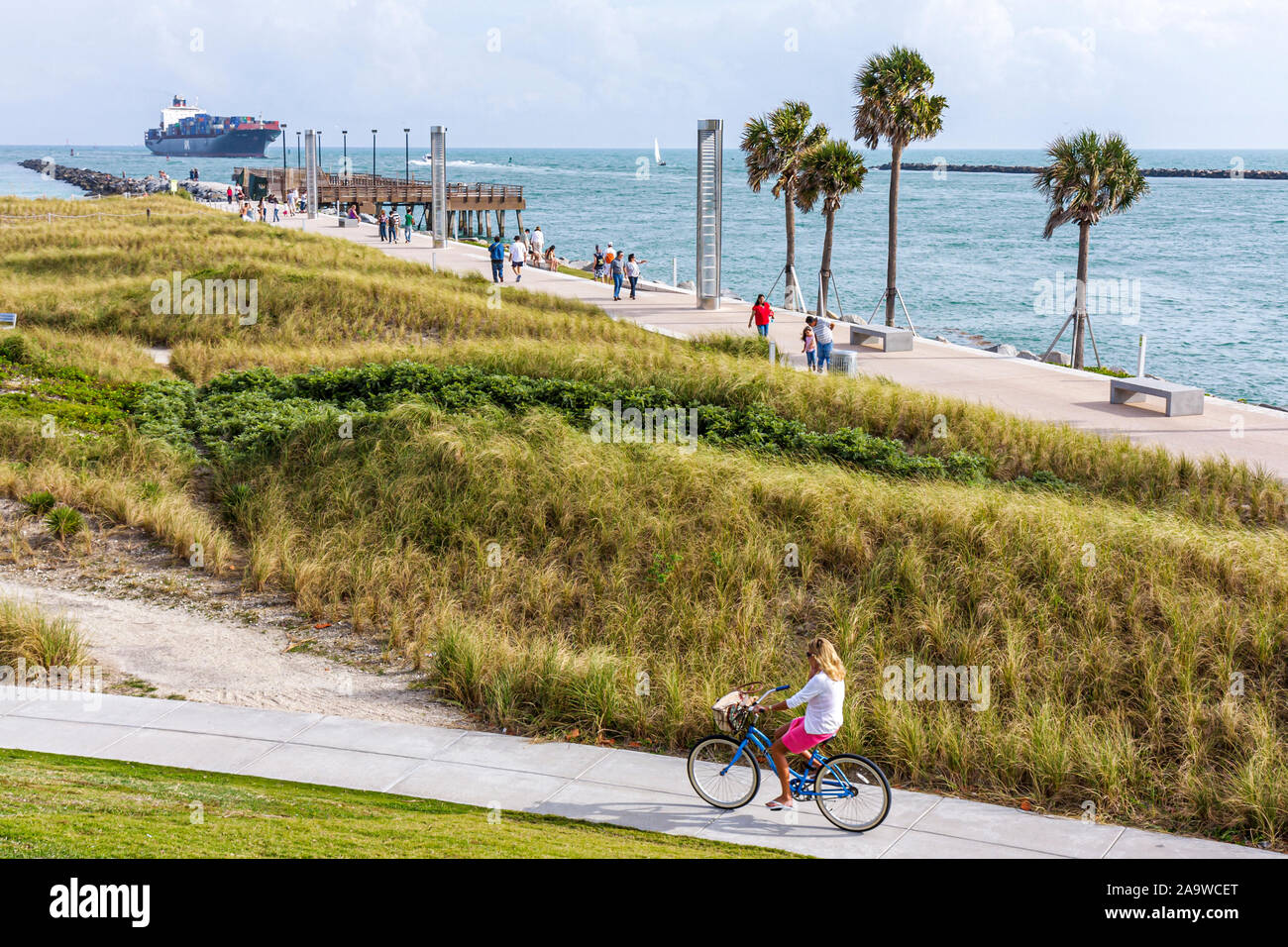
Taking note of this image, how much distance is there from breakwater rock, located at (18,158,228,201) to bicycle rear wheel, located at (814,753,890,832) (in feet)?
297

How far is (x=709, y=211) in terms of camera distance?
3381 centimetres

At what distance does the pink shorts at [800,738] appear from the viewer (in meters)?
8.36

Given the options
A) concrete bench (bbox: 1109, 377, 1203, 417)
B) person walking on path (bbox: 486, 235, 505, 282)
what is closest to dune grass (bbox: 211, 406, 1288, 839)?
concrete bench (bbox: 1109, 377, 1203, 417)

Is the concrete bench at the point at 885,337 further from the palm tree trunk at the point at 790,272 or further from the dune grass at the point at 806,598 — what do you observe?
the dune grass at the point at 806,598

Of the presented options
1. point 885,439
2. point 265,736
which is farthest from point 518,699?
point 885,439

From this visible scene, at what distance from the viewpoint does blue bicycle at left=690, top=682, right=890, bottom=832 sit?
27.4 ft

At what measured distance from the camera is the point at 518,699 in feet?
35.1

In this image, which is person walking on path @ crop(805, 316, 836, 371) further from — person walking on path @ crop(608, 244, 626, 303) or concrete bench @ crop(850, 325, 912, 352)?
person walking on path @ crop(608, 244, 626, 303)

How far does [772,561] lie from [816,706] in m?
5.15

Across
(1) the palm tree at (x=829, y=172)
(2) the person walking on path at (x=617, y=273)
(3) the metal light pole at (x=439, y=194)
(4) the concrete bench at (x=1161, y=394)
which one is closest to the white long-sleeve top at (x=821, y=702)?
(4) the concrete bench at (x=1161, y=394)

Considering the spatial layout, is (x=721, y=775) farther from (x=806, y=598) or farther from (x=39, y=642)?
(x=39, y=642)

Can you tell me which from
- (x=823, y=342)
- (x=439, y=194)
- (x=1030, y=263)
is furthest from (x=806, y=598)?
(x=1030, y=263)

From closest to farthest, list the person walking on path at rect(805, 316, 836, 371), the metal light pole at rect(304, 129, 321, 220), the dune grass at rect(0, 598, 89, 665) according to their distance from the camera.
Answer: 1. the dune grass at rect(0, 598, 89, 665)
2. the person walking on path at rect(805, 316, 836, 371)
3. the metal light pole at rect(304, 129, 321, 220)

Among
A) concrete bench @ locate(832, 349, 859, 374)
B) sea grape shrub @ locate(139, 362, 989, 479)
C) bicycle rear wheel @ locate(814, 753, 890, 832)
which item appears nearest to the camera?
bicycle rear wheel @ locate(814, 753, 890, 832)
